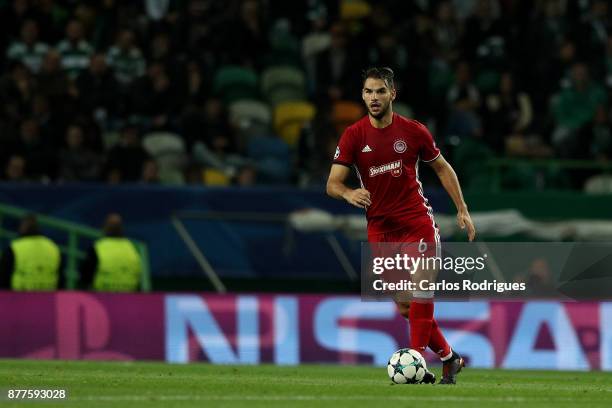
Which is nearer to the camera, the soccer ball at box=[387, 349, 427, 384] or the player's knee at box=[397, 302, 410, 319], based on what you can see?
the soccer ball at box=[387, 349, 427, 384]

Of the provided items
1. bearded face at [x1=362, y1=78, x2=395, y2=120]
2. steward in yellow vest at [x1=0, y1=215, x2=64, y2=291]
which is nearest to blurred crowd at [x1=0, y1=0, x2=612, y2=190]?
steward in yellow vest at [x1=0, y1=215, x2=64, y2=291]

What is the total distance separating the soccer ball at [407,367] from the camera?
1084 centimetres

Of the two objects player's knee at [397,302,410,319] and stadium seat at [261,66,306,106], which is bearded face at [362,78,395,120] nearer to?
player's knee at [397,302,410,319]

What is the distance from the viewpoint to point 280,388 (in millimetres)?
10742

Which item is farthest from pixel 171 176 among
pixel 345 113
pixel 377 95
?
pixel 377 95

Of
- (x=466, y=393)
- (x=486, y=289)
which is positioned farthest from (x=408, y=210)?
(x=486, y=289)

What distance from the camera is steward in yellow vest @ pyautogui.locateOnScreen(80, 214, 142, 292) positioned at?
18422mm

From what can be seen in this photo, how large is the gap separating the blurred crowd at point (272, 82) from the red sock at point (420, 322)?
31.4 ft

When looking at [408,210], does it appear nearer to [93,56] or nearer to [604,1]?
[93,56]

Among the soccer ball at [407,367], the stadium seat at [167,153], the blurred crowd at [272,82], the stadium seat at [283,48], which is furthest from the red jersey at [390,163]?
the stadium seat at [283,48]

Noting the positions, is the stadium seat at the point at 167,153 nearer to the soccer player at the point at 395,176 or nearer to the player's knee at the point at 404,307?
the soccer player at the point at 395,176

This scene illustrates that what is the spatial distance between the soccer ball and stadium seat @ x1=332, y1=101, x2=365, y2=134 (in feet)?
33.7

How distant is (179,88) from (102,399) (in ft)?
40.0

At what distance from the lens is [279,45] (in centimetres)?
2272
